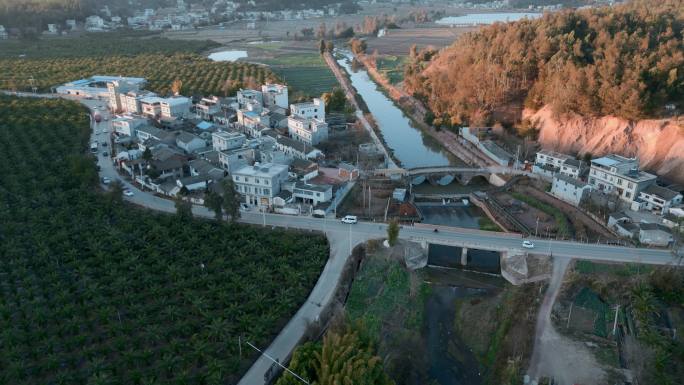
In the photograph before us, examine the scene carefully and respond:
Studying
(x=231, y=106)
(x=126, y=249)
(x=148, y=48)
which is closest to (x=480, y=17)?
(x=148, y=48)

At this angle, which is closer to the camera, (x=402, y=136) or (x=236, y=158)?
(x=236, y=158)

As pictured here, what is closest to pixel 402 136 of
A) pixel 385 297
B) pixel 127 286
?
pixel 385 297

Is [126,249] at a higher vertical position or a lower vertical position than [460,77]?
lower

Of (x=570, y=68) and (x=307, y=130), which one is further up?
(x=570, y=68)

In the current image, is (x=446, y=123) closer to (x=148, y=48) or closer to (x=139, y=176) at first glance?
(x=139, y=176)

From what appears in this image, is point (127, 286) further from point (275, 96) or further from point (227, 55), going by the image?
point (227, 55)

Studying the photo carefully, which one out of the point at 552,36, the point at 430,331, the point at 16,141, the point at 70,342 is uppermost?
the point at 552,36

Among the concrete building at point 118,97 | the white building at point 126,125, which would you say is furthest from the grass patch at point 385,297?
the concrete building at point 118,97
